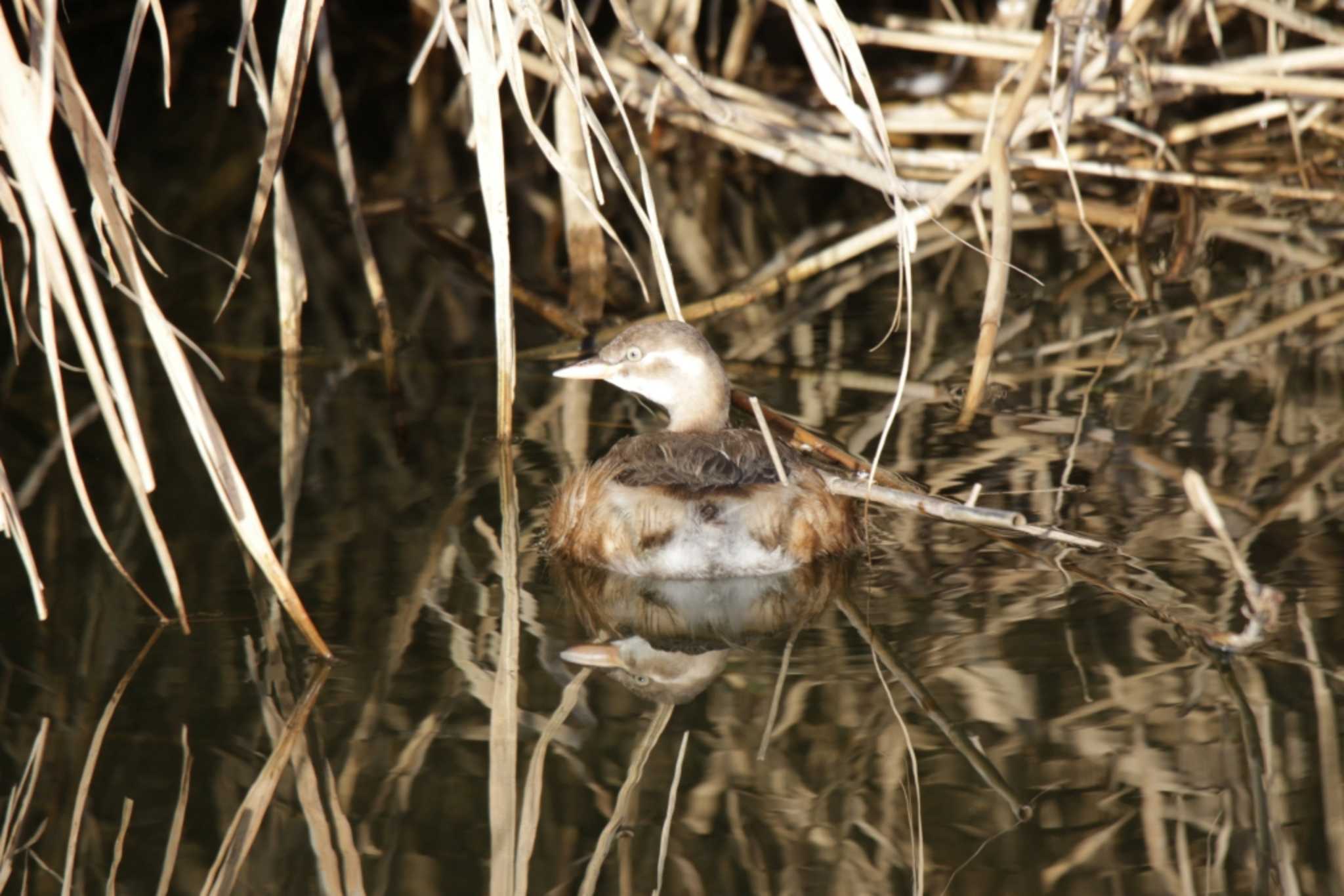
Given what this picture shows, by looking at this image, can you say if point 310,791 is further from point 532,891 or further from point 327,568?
point 327,568

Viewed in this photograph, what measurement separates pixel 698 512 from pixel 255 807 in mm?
1281

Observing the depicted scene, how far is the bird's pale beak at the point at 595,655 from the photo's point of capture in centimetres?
370

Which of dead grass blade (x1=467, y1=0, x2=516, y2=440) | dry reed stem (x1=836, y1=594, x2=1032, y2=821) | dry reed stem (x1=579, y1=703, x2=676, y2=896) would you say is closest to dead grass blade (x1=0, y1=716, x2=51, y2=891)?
dry reed stem (x1=579, y1=703, x2=676, y2=896)

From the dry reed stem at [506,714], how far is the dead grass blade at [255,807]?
1.25 ft

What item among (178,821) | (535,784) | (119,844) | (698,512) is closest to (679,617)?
(698,512)

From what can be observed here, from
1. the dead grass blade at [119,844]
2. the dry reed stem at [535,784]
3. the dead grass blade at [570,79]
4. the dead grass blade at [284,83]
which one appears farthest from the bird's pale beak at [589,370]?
the dead grass blade at [119,844]

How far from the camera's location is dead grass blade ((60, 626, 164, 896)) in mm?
2961

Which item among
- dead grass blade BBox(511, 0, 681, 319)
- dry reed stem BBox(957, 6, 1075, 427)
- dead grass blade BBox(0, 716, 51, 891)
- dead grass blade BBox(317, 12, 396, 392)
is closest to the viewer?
dead grass blade BBox(0, 716, 51, 891)

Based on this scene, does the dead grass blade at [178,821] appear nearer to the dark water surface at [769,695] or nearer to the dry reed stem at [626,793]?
the dark water surface at [769,695]

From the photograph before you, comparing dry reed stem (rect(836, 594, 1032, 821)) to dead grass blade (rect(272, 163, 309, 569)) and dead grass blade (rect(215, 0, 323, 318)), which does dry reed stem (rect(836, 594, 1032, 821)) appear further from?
dead grass blade (rect(215, 0, 323, 318))

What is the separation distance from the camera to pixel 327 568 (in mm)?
4223

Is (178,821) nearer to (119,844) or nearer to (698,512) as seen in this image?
(119,844)

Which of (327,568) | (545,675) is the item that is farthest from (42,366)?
(545,675)

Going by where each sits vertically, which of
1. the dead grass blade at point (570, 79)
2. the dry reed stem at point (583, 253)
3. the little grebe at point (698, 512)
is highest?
the dead grass blade at point (570, 79)
